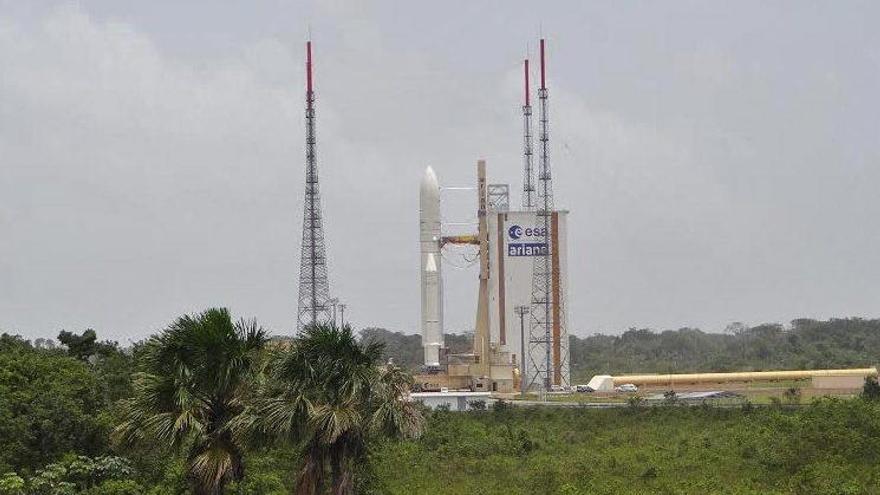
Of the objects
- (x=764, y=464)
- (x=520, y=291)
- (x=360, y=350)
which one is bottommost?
(x=764, y=464)

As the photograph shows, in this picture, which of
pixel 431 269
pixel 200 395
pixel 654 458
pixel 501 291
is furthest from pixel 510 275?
pixel 200 395

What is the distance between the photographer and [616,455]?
47.6 m

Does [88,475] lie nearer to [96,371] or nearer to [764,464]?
[96,371]

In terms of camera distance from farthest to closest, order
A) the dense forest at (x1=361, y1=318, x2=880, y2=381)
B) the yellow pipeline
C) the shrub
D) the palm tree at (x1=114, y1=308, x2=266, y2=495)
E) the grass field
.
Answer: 1. the dense forest at (x1=361, y1=318, x2=880, y2=381)
2. the yellow pipeline
3. the shrub
4. the grass field
5. the palm tree at (x1=114, y1=308, x2=266, y2=495)

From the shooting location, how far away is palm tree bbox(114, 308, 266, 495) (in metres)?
21.3

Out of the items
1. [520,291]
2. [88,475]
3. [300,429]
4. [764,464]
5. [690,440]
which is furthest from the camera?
[520,291]

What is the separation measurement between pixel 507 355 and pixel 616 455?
53.3 m

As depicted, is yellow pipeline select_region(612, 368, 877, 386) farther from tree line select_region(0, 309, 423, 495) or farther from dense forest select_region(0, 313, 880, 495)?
tree line select_region(0, 309, 423, 495)

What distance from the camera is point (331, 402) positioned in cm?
2153

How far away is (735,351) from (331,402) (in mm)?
157045

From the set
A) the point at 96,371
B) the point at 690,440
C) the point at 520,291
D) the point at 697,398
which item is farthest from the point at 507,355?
the point at 96,371

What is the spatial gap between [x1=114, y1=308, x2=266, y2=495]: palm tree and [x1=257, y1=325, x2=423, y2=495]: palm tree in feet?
2.14

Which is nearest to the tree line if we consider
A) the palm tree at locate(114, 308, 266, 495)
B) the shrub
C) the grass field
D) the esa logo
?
the palm tree at locate(114, 308, 266, 495)

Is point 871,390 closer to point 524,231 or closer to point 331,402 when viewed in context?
point 524,231
